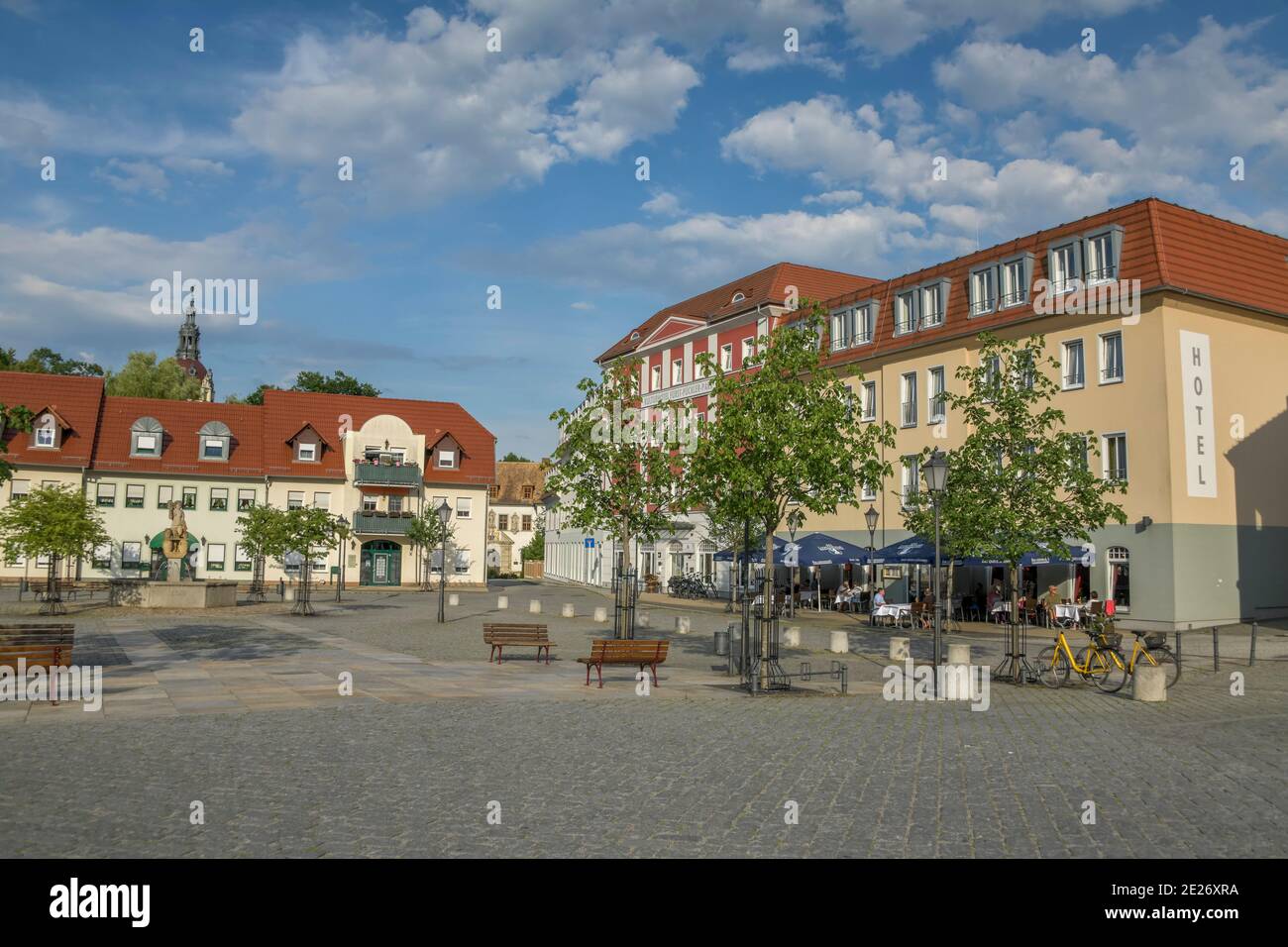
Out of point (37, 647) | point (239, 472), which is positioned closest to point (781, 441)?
point (37, 647)

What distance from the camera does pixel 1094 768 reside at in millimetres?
10602

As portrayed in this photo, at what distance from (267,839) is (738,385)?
14.9 metres

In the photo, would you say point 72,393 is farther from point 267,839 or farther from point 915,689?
→ point 267,839

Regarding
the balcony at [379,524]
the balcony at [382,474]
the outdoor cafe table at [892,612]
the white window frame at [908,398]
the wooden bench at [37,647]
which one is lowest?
the outdoor cafe table at [892,612]

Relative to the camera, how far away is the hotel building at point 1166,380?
32469 mm

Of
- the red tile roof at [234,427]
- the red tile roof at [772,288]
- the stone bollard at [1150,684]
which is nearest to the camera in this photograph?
the stone bollard at [1150,684]

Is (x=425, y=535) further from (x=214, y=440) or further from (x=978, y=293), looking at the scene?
(x=978, y=293)

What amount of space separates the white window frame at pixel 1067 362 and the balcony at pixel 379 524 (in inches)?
1530

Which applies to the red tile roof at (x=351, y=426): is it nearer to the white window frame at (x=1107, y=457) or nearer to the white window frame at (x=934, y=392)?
the white window frame at (x=934, y=392)

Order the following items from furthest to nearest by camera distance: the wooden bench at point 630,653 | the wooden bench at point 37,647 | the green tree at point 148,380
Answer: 1. the green tree at point 148,380
2. the wooden bench at point 630,653
3. the wooden bench at point 37,647

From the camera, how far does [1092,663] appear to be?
18.5 m

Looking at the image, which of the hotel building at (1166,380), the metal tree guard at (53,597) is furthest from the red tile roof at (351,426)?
the hotel building at (1166,380)

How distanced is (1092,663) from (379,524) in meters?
49.2

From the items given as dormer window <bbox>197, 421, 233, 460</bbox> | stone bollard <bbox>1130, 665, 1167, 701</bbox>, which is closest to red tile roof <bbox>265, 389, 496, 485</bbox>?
dormer window <bbox>197, 421, 233, 460</bbox>
